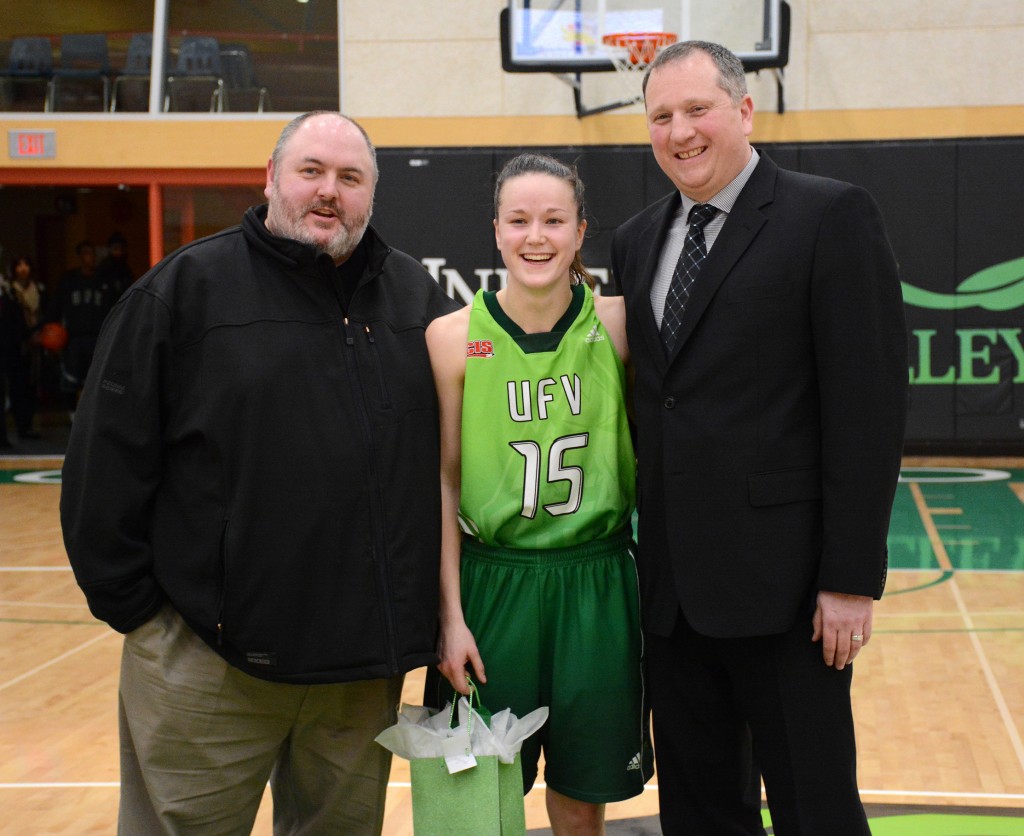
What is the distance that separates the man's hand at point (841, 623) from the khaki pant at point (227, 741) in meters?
0.92

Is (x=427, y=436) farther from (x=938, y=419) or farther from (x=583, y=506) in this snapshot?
(x=938, y=419)

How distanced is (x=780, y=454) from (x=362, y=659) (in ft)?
3.03

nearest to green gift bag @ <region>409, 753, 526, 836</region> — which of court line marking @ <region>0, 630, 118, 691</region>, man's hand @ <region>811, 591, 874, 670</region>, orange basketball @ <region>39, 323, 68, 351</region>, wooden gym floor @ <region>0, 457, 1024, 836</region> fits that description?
man's hand @ <region>811, 591, 874, 670</region>

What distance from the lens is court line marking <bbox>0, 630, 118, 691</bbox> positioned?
4963 millimetres

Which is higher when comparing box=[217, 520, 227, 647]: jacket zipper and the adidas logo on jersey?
the adidas logo on jersey

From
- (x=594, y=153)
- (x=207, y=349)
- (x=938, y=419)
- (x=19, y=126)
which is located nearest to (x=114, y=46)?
(x=19, y=126)

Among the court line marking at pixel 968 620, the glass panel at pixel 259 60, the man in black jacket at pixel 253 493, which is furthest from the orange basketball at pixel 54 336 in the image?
the man in black jacket at pixel 253 493

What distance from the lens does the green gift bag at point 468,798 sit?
239cm

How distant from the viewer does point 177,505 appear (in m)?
2.38

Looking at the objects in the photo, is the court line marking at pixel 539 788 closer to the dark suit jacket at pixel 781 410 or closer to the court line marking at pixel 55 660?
the court line marking at pixel 55 660

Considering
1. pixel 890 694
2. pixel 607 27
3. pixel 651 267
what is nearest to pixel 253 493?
pixel 651 267

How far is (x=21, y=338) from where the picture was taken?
1238cm

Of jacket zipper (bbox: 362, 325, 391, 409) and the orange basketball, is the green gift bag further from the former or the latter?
the orange basketball

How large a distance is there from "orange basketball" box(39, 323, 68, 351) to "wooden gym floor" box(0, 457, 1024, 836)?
15.1 ft
